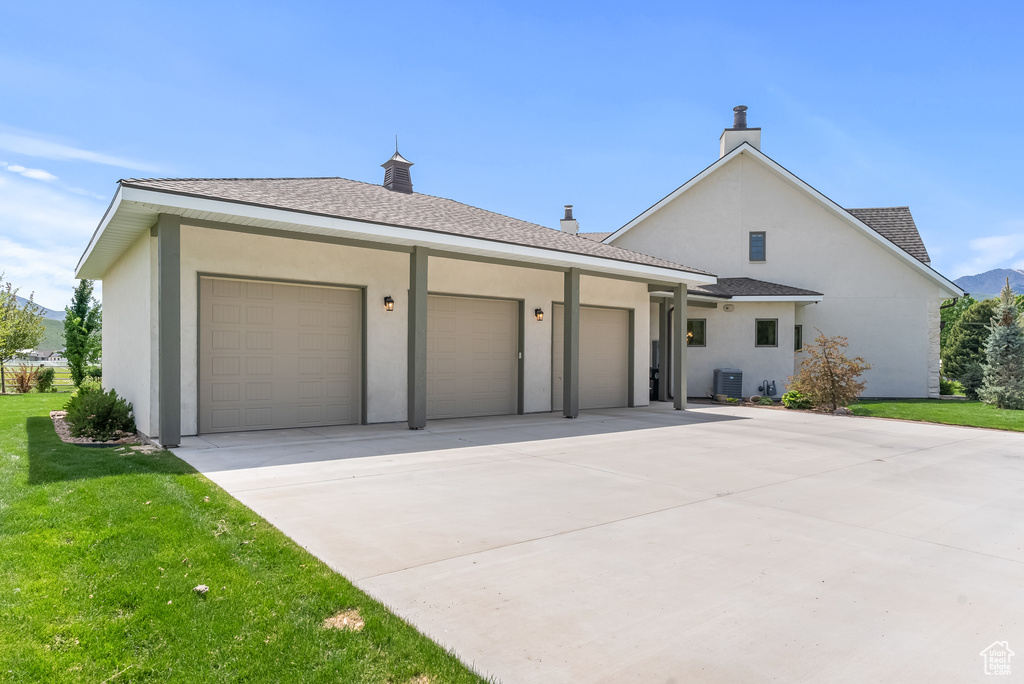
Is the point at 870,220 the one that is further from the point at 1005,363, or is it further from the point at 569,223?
the point at 569,223

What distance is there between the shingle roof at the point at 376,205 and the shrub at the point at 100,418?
327 centimetres

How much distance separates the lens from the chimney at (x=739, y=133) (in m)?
20.5

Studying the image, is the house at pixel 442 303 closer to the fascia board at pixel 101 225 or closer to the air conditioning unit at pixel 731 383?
the fascia board at pixel 101 225

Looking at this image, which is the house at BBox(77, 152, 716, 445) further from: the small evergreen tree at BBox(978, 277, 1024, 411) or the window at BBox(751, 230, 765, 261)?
the small evergreen tree at BBox(978, 277, 1024, 411)

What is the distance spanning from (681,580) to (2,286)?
29.4m

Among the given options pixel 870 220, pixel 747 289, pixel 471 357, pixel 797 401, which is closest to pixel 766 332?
pixel 747 289

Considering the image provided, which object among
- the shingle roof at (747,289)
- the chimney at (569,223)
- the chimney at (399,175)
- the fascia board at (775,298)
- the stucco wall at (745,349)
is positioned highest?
the chimney at (569,223)

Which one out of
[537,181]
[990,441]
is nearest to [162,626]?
[990,441]

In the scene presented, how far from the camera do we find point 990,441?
31.5 feet

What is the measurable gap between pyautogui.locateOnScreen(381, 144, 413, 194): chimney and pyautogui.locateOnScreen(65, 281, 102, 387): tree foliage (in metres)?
13.7

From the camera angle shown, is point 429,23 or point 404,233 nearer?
point 404,233

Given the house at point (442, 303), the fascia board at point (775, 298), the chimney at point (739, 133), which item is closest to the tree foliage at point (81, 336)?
the house at point (442, 303)

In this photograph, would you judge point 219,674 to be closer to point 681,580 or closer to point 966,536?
point 681,580

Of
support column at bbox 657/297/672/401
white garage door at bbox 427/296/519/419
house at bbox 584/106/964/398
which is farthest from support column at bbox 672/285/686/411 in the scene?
white garage door at bbox 427/296/519/419
